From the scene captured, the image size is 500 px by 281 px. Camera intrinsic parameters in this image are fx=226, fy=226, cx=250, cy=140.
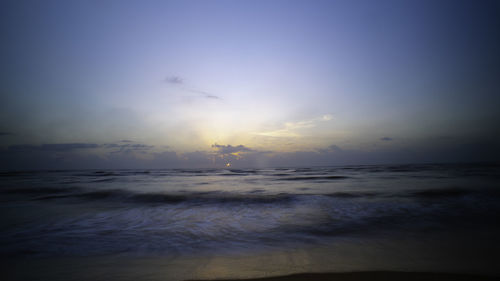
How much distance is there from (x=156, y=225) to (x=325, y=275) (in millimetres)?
4762

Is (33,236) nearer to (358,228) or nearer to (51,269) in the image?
(51,269)

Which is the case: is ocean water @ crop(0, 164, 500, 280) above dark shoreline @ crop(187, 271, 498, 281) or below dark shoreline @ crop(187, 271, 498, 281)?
below

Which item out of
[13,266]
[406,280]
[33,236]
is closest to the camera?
[406,280]

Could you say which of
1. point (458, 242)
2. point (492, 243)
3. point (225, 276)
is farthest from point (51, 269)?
point (492, 243)

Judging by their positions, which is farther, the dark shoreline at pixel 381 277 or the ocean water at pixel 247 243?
the ocean water at pixel 247 243

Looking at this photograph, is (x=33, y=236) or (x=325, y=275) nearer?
(x=325, y=275)

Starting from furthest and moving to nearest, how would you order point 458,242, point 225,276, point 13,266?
point 458,242, point 13,266, point 225,276

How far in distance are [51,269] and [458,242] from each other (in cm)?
681

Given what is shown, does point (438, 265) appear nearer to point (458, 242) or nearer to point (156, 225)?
point (458, 242)

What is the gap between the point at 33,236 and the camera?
5.10 meters

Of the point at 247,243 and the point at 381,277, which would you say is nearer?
the point at 381,277

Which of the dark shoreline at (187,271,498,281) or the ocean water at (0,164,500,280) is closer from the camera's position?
the dark shoreline at (187,271,498,281)

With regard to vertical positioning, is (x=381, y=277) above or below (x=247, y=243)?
above

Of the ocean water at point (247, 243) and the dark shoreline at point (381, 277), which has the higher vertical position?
the dark shoreline at point (381, 277)
